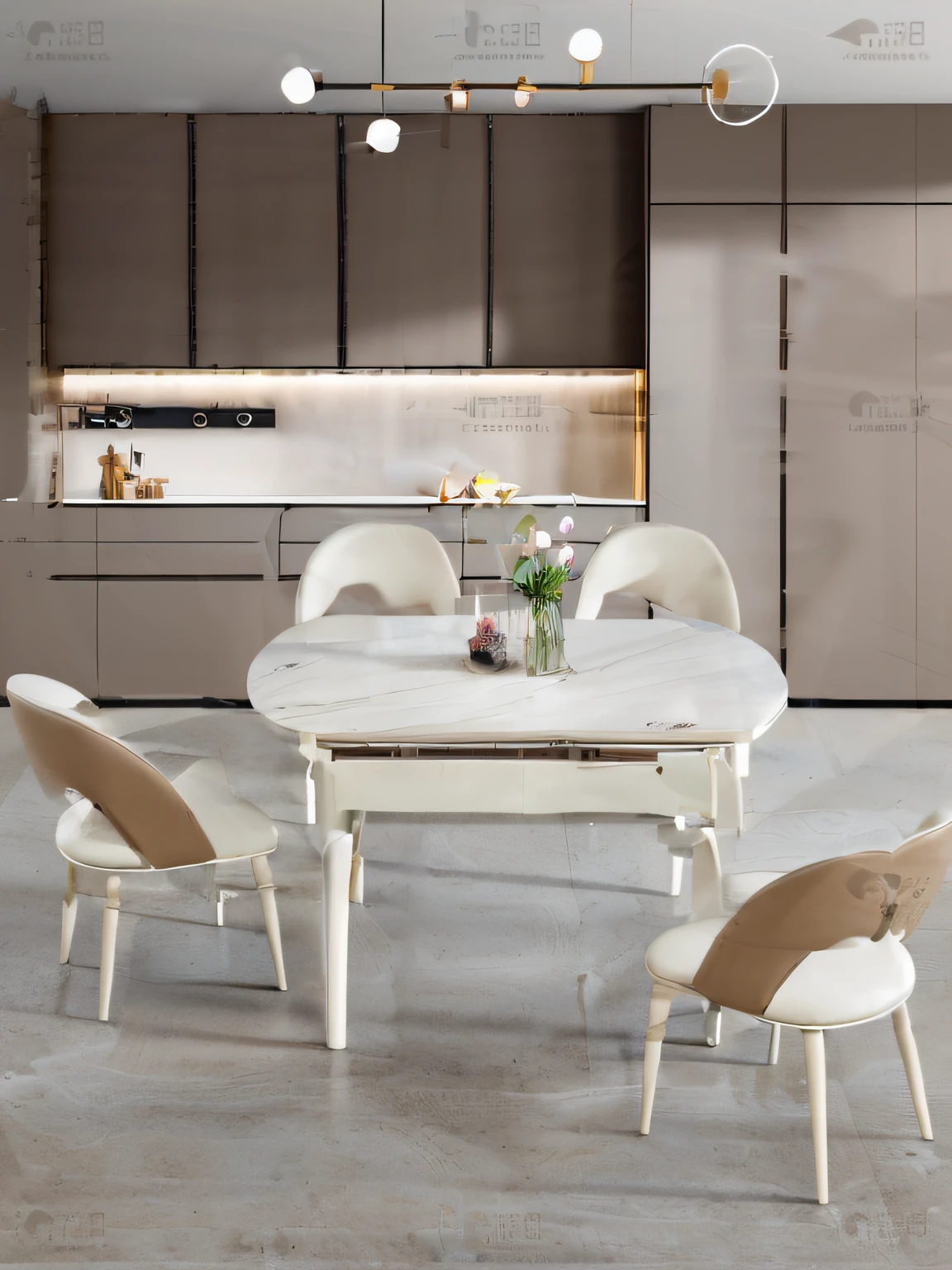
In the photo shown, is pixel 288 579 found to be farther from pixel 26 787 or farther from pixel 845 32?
pixel 845 32

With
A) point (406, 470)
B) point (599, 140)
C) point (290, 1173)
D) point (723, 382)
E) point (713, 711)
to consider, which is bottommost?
point (290, 1173)

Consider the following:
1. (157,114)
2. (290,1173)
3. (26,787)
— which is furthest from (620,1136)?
(157,114)

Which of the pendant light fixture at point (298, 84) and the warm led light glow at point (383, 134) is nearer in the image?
the pendant light fixture at point (298, 84)

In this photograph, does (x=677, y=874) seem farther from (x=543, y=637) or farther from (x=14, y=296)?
(x=14, y=296)

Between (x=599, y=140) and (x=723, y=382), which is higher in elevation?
(x=599, y=140)

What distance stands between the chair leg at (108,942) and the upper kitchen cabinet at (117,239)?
310cm

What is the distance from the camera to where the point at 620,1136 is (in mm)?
1778

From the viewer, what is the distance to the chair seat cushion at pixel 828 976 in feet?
5.10

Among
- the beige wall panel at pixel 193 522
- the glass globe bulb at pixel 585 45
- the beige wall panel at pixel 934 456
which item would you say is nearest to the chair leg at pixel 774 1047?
the glass globe bulb at pixel 585 45

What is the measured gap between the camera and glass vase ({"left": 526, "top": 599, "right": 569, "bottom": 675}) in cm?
216

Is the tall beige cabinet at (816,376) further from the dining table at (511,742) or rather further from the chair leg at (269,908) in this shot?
the chair leg at (269,908)

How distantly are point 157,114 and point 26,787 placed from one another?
111 inches

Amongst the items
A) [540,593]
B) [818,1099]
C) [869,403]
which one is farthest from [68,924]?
[869,403]

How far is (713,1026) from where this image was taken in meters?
2.03
